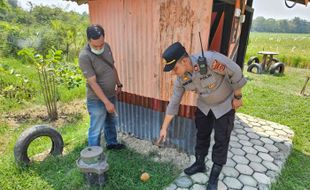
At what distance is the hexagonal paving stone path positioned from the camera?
3004mm

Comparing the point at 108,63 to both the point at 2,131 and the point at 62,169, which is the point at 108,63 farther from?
the point at 2,131

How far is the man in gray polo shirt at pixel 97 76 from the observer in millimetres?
2793

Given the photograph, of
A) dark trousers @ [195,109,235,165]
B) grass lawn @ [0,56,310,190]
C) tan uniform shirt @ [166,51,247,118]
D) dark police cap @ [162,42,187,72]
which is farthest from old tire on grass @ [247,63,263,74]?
dark police cap @ [162,42,187,72]

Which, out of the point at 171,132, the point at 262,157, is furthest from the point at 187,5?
the point at 262,157

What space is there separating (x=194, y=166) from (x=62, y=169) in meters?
1.89

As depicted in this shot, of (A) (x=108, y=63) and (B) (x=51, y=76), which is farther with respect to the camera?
(B) (x=51, y=76)

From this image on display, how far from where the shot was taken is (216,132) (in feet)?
8.58

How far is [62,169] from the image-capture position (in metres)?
3.27

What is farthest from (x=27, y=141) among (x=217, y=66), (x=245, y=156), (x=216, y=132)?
(x=245, y=156)

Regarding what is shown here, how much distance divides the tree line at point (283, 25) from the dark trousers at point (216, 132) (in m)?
85.4

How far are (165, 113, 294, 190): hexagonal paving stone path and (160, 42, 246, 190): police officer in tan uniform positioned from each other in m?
0.34

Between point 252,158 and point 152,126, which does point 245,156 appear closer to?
point 252,158

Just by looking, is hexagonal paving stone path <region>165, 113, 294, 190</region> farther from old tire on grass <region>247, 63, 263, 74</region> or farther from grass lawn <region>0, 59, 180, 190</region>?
old tire on grass <region>247, 63, 263, 74</region>

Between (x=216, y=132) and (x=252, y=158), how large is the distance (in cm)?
139
